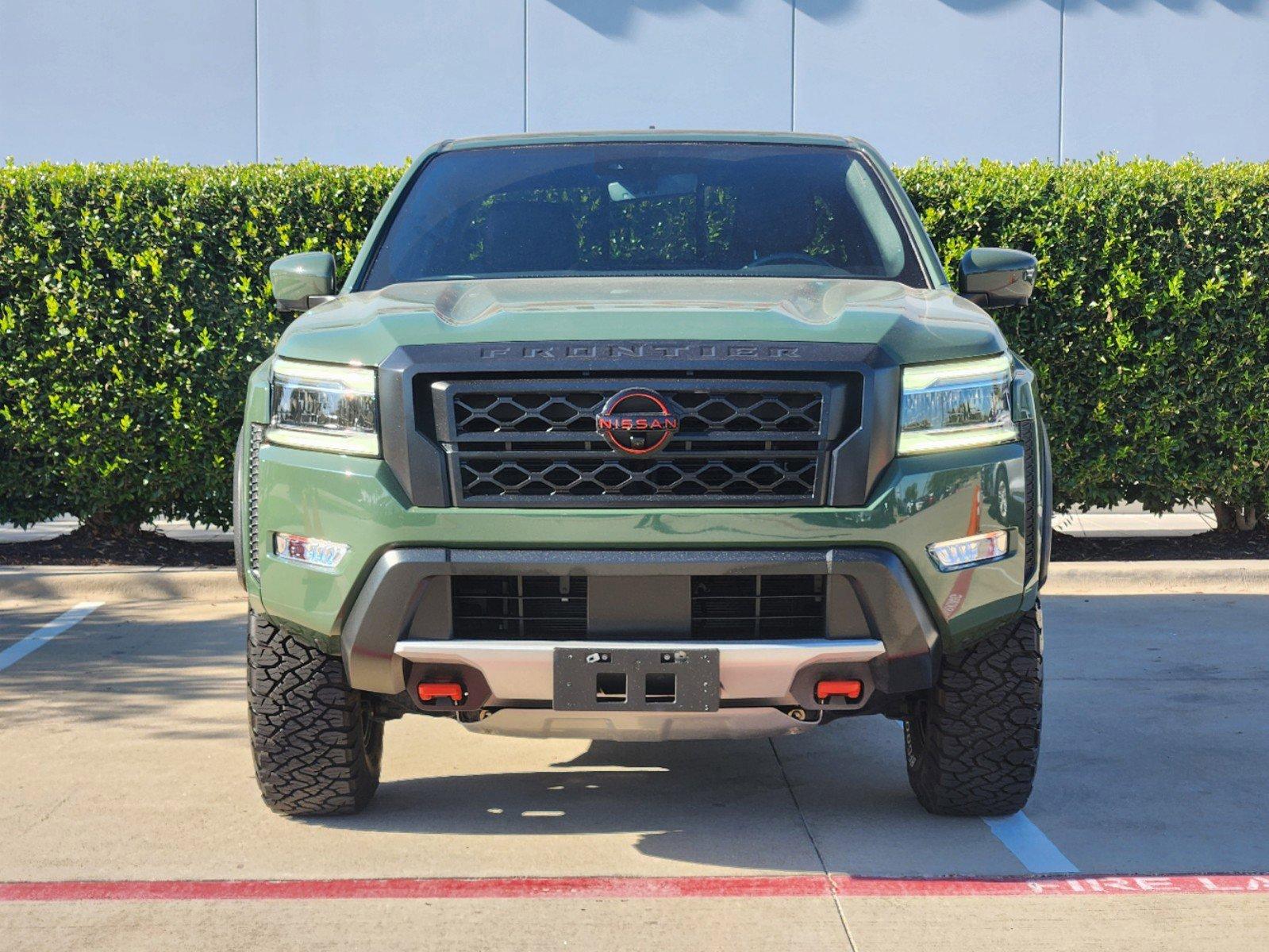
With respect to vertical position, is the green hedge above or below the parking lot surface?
above

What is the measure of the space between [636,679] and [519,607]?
331 millimetres

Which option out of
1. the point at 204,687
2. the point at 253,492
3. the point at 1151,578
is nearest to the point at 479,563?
the point at 253,492

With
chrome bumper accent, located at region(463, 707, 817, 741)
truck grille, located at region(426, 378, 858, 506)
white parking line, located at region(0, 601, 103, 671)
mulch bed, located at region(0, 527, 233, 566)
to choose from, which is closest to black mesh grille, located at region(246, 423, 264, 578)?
truck grille, located at region(426, 378, 858, 506)

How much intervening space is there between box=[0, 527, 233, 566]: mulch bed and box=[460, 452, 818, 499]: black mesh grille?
5.49 m

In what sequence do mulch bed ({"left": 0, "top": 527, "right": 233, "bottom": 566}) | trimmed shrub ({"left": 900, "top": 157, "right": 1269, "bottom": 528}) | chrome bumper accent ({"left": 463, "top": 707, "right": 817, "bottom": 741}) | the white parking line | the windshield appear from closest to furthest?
chrome bumper accent ({"left": 463, "top": 707, "right": 817, "bottom": 741}) → the windshield → the white parking line → trimmed shrub ({"left": 900, "top": 157, "right": 1269, "bottom": 528}) → mulch bed ({"left": 0, "top": 527, "right": 233, "bottom": 566})

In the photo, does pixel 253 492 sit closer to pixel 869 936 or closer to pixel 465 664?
pixel 465 664

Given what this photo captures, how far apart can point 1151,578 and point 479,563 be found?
5700mm

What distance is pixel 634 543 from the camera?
12.2 feet

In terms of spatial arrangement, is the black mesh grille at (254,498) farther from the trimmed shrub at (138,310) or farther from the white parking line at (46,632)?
the trimmed shrub at (138,310)

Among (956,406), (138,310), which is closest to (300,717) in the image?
(956,406)

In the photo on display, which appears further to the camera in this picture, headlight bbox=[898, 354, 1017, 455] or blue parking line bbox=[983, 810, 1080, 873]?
blue parking line bbox=[983, 810, 1080, 873]

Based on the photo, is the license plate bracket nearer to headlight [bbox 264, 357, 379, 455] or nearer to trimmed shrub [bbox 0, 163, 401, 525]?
headlight [bbox 264, 357, 379, 455]

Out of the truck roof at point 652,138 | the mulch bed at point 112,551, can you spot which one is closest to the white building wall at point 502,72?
the mulch bed at point 112,551

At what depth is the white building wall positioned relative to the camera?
11867mm
